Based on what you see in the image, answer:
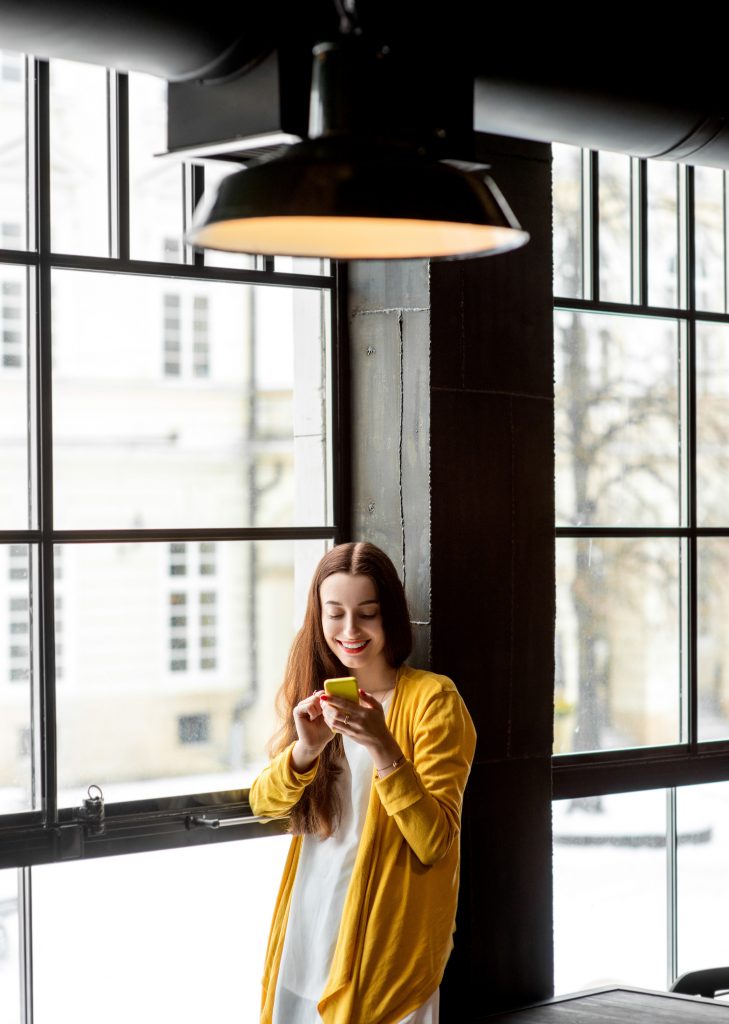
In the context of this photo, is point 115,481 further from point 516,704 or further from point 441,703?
point 516,704

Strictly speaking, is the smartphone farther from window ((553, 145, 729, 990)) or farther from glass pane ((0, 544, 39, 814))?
window ((553, 145, 729, 990))

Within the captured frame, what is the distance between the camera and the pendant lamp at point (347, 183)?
167 centimetres

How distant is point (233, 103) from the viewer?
234 centimetres

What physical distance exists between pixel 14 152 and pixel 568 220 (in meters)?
1.78

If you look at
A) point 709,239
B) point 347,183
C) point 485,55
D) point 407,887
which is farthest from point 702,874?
point 347,183

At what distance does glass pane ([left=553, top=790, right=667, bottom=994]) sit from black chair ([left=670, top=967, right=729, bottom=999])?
Answer: 328 mm

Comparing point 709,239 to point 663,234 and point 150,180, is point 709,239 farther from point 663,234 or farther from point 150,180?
point 150,180

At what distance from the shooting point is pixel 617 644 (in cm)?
425

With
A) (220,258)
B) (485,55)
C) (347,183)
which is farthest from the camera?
(220,258)

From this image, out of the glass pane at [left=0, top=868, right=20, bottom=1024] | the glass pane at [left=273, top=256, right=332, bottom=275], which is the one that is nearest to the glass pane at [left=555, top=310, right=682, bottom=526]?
the glass pane at [left=273, top=256, right=332, bottom=275]

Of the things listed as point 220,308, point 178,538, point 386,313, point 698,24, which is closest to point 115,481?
point 178,538

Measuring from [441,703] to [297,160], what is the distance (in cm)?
159

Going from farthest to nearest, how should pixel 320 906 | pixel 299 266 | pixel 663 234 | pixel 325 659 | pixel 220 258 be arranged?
pixel 663 234 < pixel 299 266 < pixel 220 258 < pixel 325 659 < pixel 320 906

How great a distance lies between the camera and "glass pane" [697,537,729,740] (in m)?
4.45
